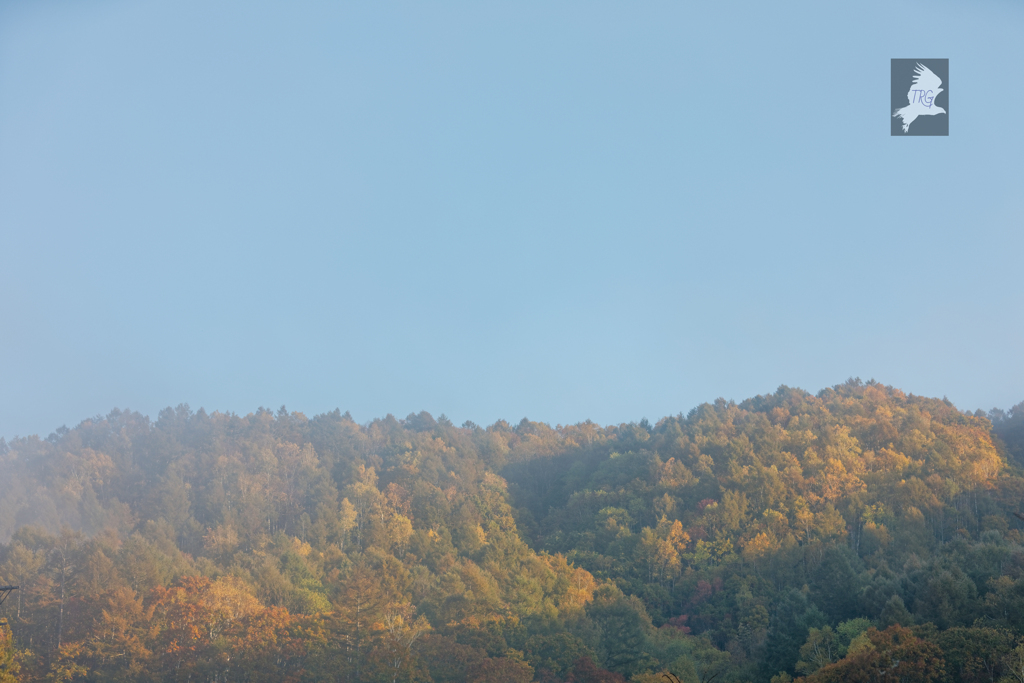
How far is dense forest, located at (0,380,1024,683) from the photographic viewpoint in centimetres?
5678

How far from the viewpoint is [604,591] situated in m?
73.3

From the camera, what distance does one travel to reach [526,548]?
→ 278 ft

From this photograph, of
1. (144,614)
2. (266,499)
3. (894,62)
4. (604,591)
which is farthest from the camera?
(266,499)

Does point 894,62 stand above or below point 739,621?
above

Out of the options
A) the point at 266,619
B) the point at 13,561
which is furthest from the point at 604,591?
the point at 13,561

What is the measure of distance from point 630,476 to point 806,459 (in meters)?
20.3

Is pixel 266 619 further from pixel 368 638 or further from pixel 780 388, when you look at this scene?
pixel 780 388

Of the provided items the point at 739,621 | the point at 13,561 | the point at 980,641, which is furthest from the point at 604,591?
the point at 13,561

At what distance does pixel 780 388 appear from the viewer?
124 m

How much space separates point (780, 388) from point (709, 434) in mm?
23335

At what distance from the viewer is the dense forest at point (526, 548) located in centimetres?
5678

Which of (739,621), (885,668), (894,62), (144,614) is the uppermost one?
(894,62)

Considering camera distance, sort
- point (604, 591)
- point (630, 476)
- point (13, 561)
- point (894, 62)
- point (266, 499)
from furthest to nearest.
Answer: point (630, 476)
point (266, 499)
point (604, 591)
point (13, 561)
point (894, 62)

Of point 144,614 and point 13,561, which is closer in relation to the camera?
point 144,614
